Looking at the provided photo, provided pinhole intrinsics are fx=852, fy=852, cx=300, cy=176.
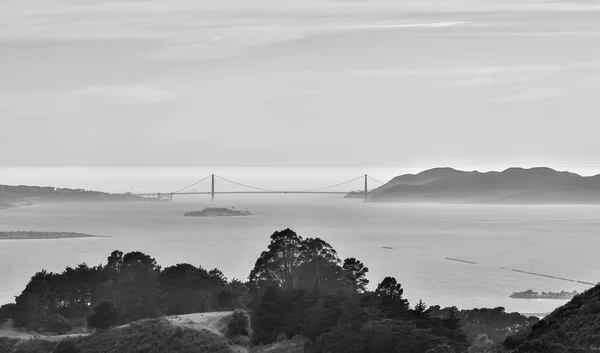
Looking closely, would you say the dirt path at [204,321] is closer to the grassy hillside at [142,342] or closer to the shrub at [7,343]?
the grassy hillside at [142,342]

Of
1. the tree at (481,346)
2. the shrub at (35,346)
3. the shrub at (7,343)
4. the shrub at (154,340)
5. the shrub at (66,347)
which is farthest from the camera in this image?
the shrub at (7,343)

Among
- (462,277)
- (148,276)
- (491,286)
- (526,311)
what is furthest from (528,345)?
(462,277)

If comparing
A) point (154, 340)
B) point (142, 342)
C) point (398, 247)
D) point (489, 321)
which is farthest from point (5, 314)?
point (398, 247)

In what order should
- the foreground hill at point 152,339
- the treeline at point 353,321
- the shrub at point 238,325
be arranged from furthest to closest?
the shrub at point 238,325
the foreground hill at point 152,339
the treeline at point 353,321

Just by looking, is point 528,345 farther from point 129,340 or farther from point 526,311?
point 526,311

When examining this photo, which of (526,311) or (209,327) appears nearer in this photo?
(209,327)

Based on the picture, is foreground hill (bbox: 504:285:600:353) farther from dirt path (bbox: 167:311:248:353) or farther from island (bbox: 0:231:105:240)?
island (bbox: 0:231:105:240)

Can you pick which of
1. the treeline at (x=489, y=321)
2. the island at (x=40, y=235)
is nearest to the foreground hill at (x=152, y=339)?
the treeline at (x=489, y=321)
